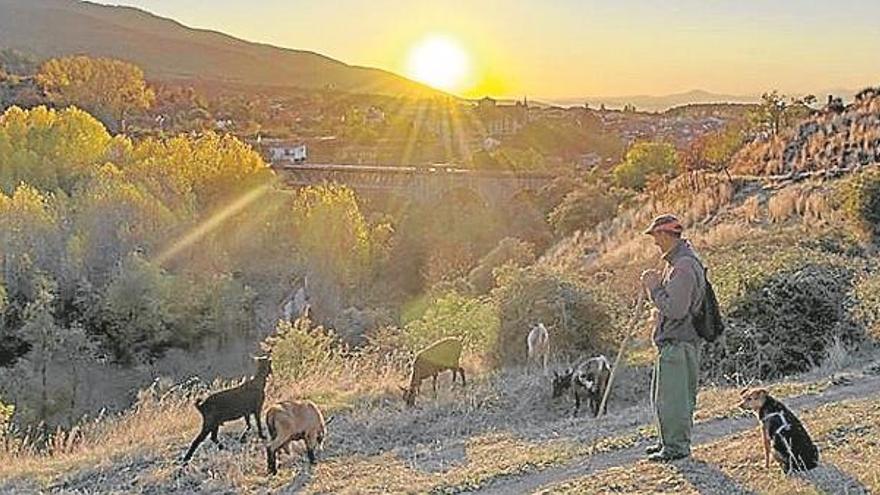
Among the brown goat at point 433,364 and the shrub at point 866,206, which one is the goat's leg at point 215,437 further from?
the shrub at point 866,206

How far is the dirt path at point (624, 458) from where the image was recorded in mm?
7172

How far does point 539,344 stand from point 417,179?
4290 cm

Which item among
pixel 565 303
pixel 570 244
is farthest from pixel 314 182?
pixel 565 303

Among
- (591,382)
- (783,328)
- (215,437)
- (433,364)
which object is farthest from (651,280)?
(783,328)

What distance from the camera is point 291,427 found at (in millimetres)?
8156

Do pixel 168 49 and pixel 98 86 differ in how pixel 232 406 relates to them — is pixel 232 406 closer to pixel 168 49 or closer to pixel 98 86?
pixel 98 86

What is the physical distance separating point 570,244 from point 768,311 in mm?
18677

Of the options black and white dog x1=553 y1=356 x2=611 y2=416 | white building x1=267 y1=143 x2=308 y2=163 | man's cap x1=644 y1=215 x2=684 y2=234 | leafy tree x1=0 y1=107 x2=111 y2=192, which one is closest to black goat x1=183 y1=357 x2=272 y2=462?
black and white dog x1=553 y1=356 x2=611 y2=416

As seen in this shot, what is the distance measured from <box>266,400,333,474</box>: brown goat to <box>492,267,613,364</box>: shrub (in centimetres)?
526

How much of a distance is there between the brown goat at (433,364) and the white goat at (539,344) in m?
1.09

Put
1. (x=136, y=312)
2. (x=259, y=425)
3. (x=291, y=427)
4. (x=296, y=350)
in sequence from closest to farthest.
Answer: (x=291, y=427), (x=259, y=425), (x=296, y=350), (x=136, y=312)

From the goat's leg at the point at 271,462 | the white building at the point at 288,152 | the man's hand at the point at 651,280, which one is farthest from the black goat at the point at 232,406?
the white building at the point at 288,152

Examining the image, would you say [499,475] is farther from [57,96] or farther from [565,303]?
[57,96]

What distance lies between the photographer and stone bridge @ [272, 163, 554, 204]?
52825mm
